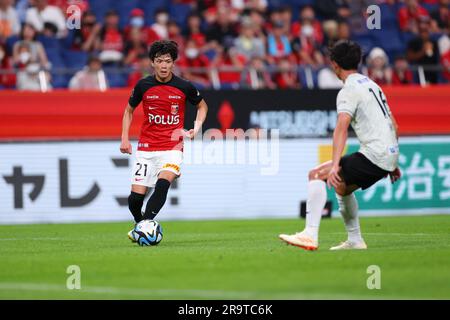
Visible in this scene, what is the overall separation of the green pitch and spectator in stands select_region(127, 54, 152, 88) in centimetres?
632

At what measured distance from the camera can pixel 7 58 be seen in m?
20.5

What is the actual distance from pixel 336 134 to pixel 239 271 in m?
1.90

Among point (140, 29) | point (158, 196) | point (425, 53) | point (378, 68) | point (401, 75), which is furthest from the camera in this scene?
point (425, 53)

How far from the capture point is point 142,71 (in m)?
20.5

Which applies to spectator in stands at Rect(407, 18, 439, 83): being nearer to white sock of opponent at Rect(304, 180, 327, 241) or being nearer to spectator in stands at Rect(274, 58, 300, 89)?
spectator in stands at Rect(274, 58, 300, 89)

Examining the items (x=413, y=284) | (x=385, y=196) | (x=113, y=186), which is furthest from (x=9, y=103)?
(x=413, y=284)

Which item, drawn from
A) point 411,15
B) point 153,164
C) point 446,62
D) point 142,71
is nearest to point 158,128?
point 153,164

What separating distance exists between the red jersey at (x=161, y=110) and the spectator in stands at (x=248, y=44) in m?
9.29

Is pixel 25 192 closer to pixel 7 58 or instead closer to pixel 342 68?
pixel 7 58

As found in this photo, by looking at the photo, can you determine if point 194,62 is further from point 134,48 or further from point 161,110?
point 161,110

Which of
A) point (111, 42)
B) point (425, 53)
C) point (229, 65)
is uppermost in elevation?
point (111, 42)

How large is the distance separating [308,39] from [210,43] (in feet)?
7.53

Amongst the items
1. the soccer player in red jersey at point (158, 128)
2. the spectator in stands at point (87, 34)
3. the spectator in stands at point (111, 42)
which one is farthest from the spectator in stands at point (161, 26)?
the soccer player in red jersey at point (158, 128)

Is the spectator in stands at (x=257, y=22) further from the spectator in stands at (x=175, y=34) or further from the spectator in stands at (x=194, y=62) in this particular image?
the spectator in stands at (x=175, y=34)
